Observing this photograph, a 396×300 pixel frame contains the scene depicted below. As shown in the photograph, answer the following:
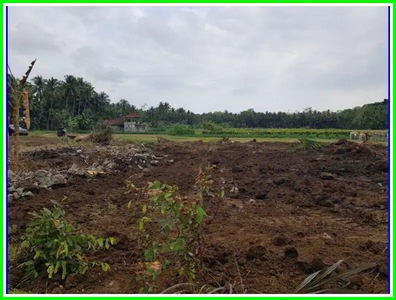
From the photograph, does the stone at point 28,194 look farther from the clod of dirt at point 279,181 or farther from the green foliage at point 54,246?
the clod of dirt at point 279,181

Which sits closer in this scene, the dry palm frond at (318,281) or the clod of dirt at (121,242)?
the dry palm frond at (318,281)

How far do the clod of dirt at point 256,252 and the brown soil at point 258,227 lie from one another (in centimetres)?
1

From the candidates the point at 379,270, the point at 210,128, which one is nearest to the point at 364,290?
the point at 379,270

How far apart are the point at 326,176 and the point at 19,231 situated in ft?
25.8

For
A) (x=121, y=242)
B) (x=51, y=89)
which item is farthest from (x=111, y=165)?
(x=51, y=89)

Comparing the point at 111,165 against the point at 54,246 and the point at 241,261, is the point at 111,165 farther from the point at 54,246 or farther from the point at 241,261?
the point at 241,261

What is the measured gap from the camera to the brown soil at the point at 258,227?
343 centimetres

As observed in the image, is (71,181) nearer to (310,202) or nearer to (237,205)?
(237,205)

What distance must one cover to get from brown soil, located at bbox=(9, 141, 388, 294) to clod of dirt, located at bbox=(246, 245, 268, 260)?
0.03ft

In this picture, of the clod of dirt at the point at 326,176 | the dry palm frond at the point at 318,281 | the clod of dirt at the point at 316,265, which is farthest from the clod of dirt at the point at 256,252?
the clod of dirt at the point at 326,176

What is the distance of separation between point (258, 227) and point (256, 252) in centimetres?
142

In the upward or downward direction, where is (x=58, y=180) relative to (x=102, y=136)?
downward

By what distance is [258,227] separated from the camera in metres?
5.28

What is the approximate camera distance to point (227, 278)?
337cm
